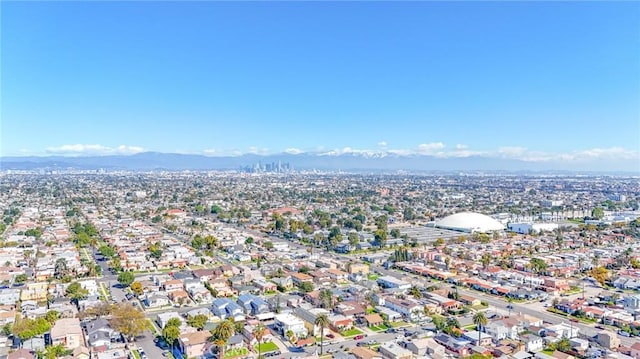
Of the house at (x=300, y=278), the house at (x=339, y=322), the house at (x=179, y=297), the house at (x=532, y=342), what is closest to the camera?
the house at (x=532, y=342)

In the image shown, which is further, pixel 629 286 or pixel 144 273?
pixel 144 273

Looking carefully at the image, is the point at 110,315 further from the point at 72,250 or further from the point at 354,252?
the point at 354,252

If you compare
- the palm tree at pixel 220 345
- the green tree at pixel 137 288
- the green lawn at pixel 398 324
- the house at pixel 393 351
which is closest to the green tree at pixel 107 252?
the green tree at pixel 137 288

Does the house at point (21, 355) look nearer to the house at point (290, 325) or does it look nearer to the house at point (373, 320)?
the house at point (290, 325)

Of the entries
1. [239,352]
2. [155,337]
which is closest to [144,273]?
[155,337]

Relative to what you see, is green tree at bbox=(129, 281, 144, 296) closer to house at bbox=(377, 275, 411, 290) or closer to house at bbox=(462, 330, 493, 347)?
house at bbox=(377, 275, 411, 290)

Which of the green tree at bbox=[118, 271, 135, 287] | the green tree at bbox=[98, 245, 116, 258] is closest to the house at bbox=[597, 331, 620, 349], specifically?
the green tree at bbox=[118, 271, 135, 287]
